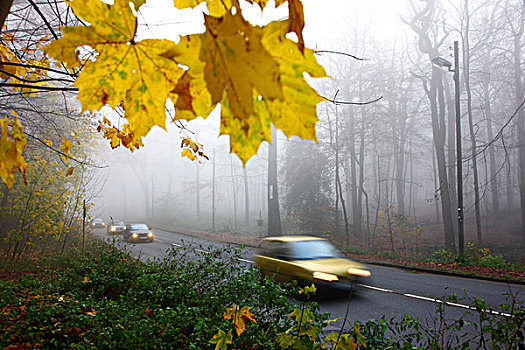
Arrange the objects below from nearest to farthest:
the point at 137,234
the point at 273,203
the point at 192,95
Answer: the point at 192,95, the point at 273,203, the point at 137,234

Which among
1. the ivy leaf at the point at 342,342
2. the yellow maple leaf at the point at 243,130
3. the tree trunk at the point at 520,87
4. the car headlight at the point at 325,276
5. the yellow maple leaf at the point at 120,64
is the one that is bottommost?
the car headlight at the point at 325,276

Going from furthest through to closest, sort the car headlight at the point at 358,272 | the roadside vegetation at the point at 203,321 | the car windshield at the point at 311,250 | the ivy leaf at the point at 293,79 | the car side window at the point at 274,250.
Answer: the car side window at the point at 274,250, the car windshield at the point at 311,250, the car headlight at the point at 358,272, the roadside vegetation at the point at 203,321, the ivy leaf at the point at 293,79

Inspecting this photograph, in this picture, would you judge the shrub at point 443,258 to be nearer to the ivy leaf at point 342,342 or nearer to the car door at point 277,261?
the car door at point 277,261

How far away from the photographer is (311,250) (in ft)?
26.6

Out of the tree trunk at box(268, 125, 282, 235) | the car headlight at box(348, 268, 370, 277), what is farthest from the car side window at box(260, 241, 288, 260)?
the tree trunk at box(268, 125, 282, 235)

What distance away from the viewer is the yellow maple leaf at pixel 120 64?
0.97m

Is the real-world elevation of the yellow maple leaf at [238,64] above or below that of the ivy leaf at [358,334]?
above

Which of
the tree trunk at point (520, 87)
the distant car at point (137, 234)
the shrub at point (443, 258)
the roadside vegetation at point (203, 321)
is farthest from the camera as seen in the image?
the distant car at point (137, 234)

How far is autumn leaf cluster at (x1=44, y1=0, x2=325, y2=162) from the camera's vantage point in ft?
2.20

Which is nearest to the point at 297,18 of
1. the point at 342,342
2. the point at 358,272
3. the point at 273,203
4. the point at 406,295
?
the point at 342,342

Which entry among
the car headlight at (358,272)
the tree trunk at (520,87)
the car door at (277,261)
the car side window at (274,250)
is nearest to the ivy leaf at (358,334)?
the car door at (277,261)

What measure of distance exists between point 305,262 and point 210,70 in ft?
24.2

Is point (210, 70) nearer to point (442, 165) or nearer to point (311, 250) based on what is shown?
point (311, 250)

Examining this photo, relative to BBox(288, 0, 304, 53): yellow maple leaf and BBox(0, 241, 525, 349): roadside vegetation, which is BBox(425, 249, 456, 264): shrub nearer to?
BBox(0, 241, 525, 349): roadside vegetation
